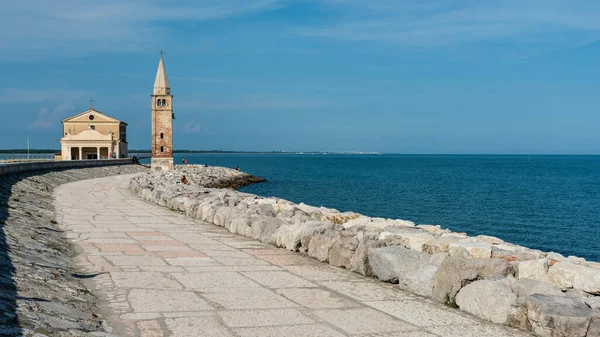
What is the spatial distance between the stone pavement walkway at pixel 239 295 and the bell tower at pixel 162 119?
4586 cm

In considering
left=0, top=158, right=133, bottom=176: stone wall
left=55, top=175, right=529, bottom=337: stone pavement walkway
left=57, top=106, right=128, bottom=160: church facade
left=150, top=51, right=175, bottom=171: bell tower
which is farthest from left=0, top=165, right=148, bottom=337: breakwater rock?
left=57, top=106, right=128, bottom=160: church facade

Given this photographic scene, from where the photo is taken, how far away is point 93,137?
6456cm

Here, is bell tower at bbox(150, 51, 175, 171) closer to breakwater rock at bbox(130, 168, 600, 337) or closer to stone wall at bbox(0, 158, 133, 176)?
stone wall at bbox(0, 158, 133, 176)

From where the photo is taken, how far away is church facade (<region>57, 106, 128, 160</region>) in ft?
207

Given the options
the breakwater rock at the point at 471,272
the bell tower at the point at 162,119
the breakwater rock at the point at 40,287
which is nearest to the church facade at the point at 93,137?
the bell tower at the point at 162,119

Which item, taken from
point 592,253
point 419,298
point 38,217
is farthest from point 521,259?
point 592,253

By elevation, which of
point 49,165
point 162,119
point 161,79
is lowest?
point 49,165

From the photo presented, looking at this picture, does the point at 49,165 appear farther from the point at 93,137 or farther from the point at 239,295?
the point at 93,137

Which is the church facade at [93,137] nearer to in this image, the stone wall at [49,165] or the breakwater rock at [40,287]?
the stone wall at [49,165]

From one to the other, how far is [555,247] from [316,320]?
18.9 m

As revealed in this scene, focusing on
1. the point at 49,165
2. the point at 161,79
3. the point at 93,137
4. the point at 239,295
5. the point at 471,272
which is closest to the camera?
the point at 471,272

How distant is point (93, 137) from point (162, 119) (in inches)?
518

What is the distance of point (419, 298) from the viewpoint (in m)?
6.25

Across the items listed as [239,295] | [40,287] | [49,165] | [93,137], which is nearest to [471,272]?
[239,295]
